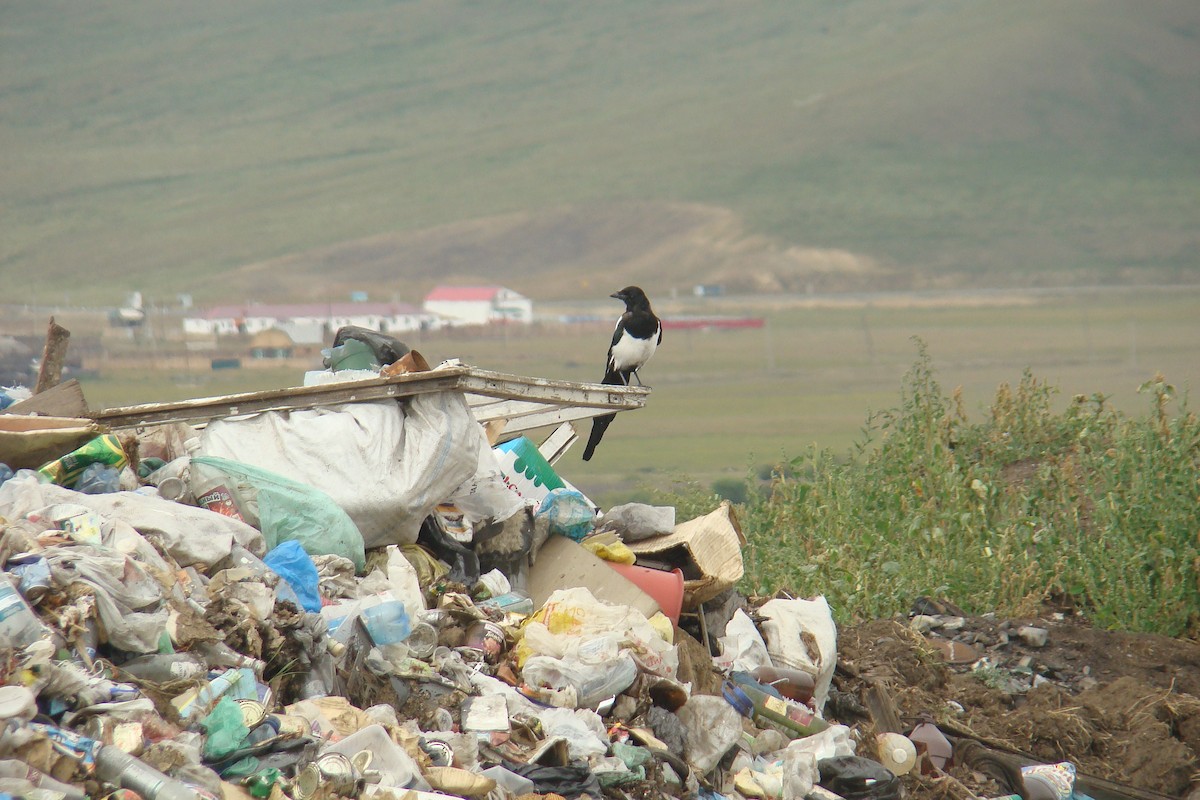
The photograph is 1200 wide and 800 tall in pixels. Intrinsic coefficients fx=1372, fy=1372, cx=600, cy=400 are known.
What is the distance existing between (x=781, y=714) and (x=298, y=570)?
6.38ft

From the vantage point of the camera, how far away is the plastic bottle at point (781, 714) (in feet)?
17.4

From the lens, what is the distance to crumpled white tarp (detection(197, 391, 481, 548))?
5.27 metres

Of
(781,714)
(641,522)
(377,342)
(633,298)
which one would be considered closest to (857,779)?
(781,714)

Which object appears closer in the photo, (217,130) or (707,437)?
(707,437)

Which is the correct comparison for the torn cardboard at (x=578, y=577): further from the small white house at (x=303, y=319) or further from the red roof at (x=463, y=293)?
the red roof at (x=463, y=293)

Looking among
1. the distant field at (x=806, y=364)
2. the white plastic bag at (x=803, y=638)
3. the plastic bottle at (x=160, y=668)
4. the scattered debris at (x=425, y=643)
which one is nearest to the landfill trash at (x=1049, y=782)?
the scattered debris at (x=425, y=643)

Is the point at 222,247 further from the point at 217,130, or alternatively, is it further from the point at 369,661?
the point at 369,661

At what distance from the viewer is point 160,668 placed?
155 inches

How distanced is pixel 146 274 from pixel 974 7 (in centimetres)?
7751

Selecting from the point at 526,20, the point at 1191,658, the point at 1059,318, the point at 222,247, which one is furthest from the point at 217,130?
the point at 1191,658

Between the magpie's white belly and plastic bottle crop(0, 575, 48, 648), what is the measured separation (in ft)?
18.6

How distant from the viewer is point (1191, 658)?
7652 mm

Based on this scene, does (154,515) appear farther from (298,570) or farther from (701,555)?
(701,555)

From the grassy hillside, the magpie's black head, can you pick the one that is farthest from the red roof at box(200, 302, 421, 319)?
the magpie's black head
